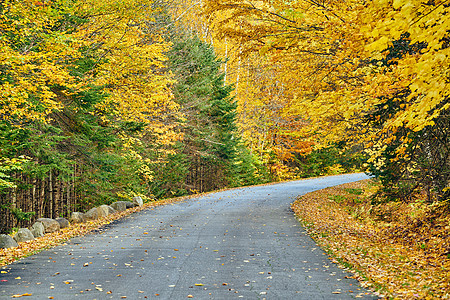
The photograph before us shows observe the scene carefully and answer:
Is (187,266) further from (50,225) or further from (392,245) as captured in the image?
(50,225)

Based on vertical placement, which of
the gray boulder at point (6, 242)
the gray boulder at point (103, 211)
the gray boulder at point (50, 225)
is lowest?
the gray boulder at point (6, 242)

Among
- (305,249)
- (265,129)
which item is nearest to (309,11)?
(305,249)

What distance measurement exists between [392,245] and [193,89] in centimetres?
1930

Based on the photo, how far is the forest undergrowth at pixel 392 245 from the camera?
6.23 metres

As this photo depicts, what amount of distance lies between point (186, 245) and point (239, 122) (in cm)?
2895

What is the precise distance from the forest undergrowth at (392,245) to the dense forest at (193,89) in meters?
0.80

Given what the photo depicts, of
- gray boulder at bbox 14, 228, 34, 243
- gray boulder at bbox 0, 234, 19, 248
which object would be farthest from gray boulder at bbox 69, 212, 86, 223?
gray boulder at bbox 0, 234, 19, 248

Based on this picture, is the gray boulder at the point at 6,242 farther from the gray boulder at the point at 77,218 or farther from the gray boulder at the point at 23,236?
the gray boulder at the point at 77,218

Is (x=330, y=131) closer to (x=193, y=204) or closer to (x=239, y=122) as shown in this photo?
(x=193, y=204)

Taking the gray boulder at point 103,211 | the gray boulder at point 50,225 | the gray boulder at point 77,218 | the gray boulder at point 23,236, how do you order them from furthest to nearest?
1. the gray boulder at point 103,211
2. the gray boulder at point 77,218
3. the gray boulder at point 50,225
4. the gray boulder at point 23,236

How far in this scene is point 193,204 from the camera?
Answer: 18.6m

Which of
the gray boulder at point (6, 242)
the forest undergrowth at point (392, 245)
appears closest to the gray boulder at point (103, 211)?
the gray boulder at point (6, 242)

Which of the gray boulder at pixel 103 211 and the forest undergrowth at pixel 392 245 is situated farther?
the gray boulder at pixel 103 211

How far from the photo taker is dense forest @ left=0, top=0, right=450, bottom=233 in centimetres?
703
